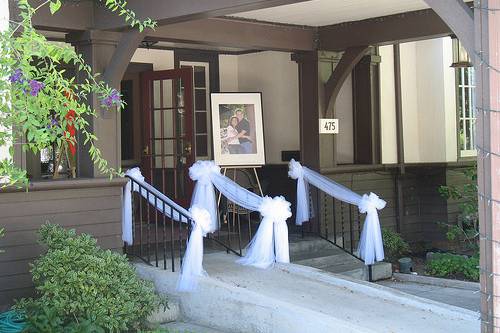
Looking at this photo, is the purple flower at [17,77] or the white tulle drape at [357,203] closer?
the purple flower at [17,77]

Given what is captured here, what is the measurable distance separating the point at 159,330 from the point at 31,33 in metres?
2.84

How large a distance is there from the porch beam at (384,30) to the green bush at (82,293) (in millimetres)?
4241

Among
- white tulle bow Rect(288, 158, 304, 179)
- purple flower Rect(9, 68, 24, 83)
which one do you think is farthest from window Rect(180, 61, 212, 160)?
purple flower Rect(9, 68, 24, 83)

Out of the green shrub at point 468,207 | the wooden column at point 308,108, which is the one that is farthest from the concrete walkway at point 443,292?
the wooden column at point 308,108

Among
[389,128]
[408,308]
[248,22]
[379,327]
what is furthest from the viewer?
[389,128]

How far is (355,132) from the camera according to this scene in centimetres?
995

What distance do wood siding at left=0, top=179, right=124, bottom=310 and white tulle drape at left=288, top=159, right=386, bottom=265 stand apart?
8.27 ft

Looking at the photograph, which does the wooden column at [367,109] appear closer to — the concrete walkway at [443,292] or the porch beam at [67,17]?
the concrete walkway at [443,292]

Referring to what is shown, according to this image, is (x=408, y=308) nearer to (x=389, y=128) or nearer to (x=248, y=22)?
(x=248, y=22)

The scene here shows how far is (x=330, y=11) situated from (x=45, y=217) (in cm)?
378

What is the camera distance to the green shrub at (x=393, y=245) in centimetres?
936

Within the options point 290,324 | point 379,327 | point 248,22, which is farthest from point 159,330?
point 248,22

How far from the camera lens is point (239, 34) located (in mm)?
8125

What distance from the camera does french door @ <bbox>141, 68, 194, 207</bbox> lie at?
8812 millimetres
